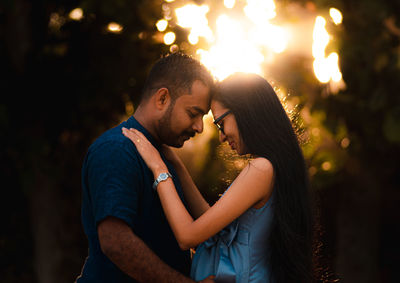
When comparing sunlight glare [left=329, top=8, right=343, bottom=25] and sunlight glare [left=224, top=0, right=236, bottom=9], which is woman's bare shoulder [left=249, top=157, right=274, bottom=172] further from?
sunlight glare [left=329, top=8, right=343, bottom=25]

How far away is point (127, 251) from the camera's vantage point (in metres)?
2.04

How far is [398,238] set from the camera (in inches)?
348

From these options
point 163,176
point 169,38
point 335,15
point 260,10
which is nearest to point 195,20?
point 169,38

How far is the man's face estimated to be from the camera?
8.49ft

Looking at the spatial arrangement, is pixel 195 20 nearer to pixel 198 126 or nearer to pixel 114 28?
pixel 114 28

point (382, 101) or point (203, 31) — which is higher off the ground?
point (203, 31)

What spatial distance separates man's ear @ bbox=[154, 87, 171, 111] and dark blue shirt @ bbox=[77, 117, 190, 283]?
19 cm

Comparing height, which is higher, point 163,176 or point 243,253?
point 163,176

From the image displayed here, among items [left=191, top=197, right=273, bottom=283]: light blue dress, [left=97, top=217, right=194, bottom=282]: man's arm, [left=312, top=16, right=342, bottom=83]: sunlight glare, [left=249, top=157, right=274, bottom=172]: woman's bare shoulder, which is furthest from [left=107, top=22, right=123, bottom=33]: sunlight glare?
[left=97, top=217, right=194, bottom=282]: man's arm

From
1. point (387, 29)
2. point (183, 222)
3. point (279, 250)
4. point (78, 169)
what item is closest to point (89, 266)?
point (183, 222)

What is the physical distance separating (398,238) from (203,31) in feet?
21.4

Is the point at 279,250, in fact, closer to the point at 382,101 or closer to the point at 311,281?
the point at 311,281

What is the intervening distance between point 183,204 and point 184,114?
1.68 feet

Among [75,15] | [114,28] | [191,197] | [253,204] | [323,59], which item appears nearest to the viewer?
[253,204]
